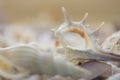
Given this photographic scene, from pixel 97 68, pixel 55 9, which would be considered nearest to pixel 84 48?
pixel 97 68

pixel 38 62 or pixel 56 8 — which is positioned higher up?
pixel 56 8

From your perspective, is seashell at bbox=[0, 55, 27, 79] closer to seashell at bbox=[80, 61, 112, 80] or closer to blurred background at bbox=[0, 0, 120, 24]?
seashell at bbox=[80, 61, 112, 80]

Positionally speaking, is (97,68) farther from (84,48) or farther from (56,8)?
(56,8)

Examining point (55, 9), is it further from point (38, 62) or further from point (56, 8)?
point (38, 62)

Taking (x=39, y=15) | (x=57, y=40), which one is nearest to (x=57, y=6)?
(x=39, y=15)

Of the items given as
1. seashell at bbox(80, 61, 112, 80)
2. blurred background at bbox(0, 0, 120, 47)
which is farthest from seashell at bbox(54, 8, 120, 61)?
blurred background at bbox(0, 0, 120, 47)

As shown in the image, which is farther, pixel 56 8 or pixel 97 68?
pixel 56 8
